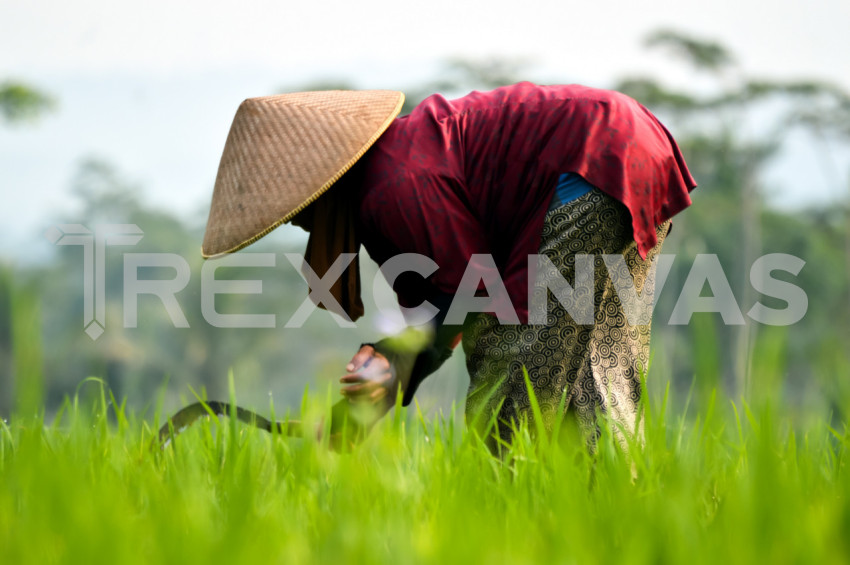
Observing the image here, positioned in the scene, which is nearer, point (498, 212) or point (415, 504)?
point (415, 504)

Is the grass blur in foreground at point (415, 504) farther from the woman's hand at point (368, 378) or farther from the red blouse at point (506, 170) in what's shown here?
the red blouse at point (506, 170)

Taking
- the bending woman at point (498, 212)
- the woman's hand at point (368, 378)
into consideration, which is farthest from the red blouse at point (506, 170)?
the woman's hand at point (368, 378)

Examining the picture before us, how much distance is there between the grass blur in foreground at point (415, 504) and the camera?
3.31 feet

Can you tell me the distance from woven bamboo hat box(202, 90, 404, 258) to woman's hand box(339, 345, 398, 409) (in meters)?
0.38

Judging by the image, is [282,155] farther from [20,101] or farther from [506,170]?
[20,101]

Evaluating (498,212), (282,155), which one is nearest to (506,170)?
(498,212)

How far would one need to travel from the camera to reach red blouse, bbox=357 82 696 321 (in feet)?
6.47

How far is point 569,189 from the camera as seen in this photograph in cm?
200

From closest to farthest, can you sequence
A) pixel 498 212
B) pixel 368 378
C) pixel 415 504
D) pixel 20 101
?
pixel 415 504 < pixel 368 378 < pixel 498 212 < pixel 20 101

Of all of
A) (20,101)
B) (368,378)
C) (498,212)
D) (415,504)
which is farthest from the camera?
(20,101)

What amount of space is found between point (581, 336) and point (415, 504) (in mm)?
800

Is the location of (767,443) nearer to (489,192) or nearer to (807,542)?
(807,542)

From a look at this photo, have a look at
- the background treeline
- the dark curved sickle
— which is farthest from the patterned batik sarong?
the background treeline

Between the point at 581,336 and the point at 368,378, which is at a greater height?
the point at 581,336
